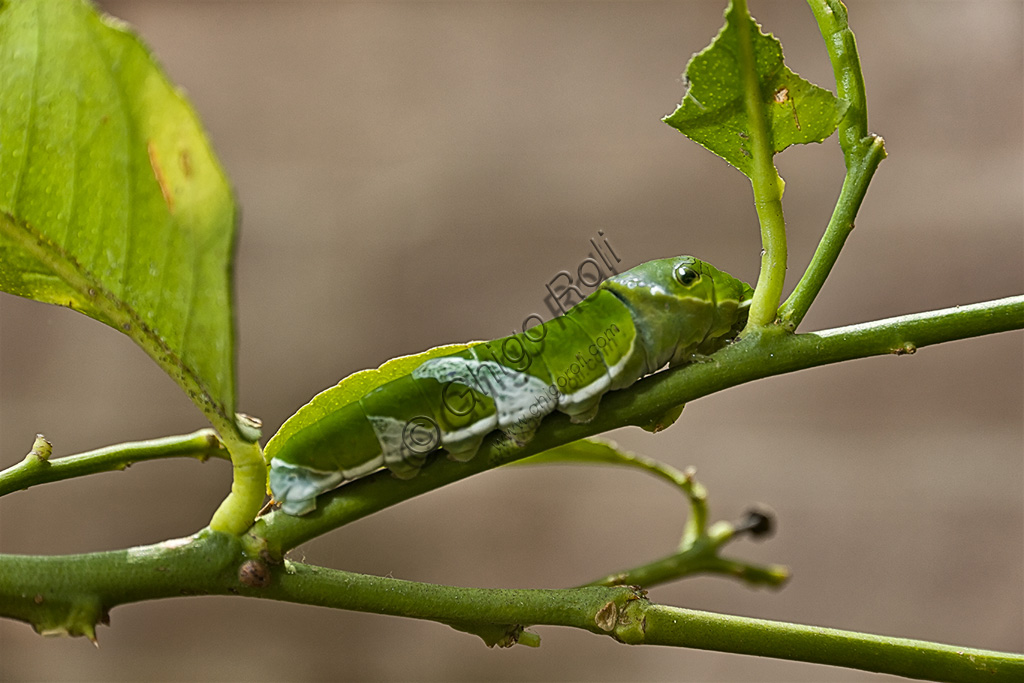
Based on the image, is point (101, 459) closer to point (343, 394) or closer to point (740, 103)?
point (343, 394)

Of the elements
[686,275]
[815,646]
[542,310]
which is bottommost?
[542,310]

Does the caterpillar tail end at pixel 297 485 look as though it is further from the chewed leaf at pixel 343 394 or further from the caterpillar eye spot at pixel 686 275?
the caterpillar eye spot at pixel 686 275

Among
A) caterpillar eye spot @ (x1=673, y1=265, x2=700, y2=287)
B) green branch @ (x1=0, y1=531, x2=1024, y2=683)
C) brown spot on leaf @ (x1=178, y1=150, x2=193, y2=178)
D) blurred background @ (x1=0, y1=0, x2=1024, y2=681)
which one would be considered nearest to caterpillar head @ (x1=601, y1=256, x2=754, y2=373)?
caterpillar eye spot @ (x1=673, y1=265, x2=700, y2=287)

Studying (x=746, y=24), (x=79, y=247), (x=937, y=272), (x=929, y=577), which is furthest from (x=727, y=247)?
(x=79, y=247)

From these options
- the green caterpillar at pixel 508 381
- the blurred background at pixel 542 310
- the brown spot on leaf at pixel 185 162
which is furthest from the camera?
the blurred background at pixel 542 310

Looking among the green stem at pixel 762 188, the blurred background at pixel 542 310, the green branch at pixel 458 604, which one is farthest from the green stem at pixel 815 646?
the blurred background at pixel 542 310

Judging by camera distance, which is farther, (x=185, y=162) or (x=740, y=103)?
(x=740, y=103)

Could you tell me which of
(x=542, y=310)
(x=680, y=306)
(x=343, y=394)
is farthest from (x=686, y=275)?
(x=542, y=310)
